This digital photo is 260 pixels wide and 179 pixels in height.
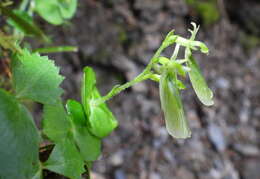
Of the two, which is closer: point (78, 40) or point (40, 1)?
point (40, 1)

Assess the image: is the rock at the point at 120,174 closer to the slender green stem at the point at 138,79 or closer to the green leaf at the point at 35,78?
the slender green stem at the point at 138,79

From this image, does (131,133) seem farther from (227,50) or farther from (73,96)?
(227,50)

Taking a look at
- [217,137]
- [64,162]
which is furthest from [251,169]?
[64,162]

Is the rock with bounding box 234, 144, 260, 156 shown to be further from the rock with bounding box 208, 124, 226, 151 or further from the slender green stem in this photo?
the slender green stem

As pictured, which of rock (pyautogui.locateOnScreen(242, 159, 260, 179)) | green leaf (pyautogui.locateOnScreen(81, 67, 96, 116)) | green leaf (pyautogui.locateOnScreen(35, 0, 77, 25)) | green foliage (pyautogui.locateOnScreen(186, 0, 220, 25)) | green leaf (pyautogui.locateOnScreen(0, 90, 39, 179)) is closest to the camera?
green leaf (pyautogui.locateOnScreen(0, 90, 39, 179))

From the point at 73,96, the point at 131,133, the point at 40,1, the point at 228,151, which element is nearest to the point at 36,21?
the point at 40,1

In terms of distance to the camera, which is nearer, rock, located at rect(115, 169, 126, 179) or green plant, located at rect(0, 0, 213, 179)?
green plant, located at rect(0, 0, 213, 179)

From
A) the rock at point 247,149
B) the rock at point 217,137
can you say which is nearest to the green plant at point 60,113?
the rock at point 217,137

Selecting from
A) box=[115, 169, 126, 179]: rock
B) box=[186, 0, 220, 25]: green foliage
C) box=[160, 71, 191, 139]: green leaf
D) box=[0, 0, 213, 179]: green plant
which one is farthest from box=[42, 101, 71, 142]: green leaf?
box=[186, 0, 220, 25]: green foliage
